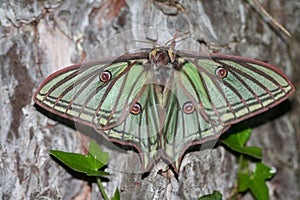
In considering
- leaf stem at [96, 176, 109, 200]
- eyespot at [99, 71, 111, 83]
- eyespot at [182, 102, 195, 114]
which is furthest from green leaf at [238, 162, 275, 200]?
eyespot at [99, 71, 111, 83]

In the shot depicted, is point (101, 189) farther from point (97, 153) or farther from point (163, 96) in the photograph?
point (163, 96)

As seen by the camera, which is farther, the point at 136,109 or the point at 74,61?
the point at 74,61

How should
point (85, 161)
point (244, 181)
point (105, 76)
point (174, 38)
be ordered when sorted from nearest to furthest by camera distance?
point (105, 76) < point (85, 161) < point (174, 38) < point (244, 181)

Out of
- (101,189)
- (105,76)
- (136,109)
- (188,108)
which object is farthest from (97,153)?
(188,108)

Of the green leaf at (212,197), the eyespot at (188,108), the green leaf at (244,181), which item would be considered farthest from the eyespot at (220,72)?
the green leaf at (244,181)

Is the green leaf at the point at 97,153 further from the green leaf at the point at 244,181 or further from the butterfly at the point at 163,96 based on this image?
the green leaf at the point at 244,181

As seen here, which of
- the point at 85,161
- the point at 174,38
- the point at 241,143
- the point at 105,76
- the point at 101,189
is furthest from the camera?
the point at 241,143

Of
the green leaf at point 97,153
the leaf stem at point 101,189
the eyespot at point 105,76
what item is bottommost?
the leaf stem at point 101,189
